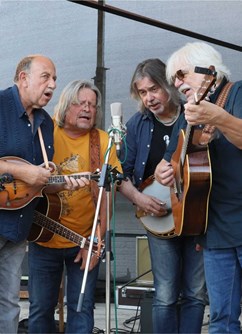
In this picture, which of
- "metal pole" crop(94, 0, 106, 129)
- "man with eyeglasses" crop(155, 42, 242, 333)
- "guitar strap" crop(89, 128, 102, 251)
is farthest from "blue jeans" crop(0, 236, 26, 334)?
"metal pole" crop(94, 0, 106, 129)

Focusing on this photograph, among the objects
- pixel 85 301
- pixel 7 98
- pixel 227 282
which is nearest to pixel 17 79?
pixel 7 98

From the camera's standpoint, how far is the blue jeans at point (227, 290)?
2.75m

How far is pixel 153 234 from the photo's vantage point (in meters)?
3.65

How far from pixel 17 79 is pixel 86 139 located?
22.0 inches

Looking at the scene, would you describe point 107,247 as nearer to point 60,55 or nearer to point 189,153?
point 189,153

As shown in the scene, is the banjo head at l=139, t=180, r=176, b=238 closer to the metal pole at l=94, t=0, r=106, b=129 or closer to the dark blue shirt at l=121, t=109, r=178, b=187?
the dark blue shirt at l=121, t=109, r=178, b=187

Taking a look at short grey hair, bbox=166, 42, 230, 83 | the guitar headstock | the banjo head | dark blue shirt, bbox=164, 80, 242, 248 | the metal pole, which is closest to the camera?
the guitar headstock

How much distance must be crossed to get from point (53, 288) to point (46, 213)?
1.55ft

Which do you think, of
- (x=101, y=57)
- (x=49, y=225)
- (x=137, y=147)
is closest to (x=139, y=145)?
(x=137, y=147)

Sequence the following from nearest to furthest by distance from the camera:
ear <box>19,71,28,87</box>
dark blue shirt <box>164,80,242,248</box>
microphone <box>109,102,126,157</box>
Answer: dark blue shirt <box>164,80,242,248</box>
microphone <box>109,102,126,157</box>
ear <box>19,71,28,87</box>

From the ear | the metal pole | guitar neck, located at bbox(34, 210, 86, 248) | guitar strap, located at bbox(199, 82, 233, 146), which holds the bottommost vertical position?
guitar neck, located at bbox(34, 210, 86, 248)

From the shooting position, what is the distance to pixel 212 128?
9.04 feet

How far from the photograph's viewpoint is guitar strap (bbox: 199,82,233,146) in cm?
276

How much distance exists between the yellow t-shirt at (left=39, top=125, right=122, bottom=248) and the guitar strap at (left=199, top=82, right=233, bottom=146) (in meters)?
0.91
